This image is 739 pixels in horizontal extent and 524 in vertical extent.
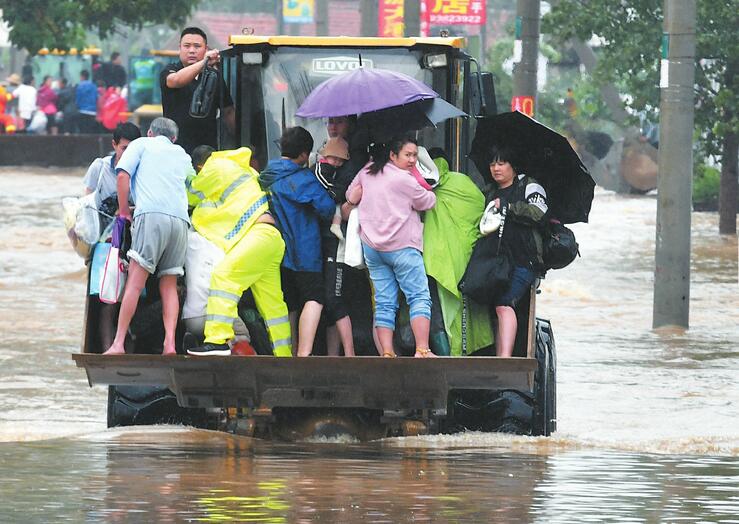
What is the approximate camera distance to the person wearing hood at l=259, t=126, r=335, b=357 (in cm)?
1084

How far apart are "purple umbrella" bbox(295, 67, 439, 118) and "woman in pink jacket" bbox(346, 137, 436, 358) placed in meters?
0.28

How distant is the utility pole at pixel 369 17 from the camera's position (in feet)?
110

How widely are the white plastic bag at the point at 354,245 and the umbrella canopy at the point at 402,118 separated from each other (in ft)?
1.74

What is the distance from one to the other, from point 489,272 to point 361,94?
4.06 ft

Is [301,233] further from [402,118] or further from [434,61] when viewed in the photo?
[434,61]

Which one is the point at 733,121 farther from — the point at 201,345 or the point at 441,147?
the point at 201,345

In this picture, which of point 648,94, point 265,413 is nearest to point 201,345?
point 265,413

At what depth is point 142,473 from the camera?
33.3ft

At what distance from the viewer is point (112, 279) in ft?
35.1

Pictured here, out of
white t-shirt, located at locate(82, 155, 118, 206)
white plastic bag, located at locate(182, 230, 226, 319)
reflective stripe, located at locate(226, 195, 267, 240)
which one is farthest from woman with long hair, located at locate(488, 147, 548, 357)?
white t-shirt, located at locate(82, 155, 118, 206)

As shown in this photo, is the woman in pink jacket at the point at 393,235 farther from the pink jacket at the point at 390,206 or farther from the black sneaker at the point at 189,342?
the black sneaker at the point at 189,342

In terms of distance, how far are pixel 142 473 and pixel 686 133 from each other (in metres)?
10.9

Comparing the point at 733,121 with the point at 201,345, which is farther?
the point at 733,121

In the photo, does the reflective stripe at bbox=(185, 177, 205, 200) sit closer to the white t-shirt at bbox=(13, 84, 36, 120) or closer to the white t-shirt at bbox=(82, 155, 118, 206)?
the white t-shirt at bbox=(82, 155, 118, 206)
